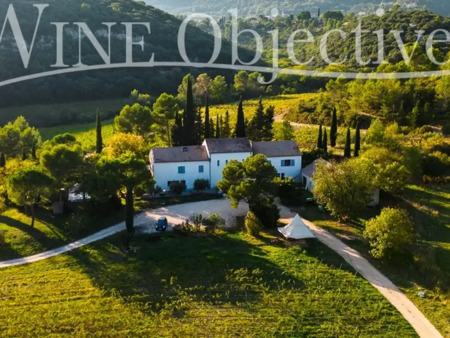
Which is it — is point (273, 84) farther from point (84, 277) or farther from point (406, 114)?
point (84, 277)

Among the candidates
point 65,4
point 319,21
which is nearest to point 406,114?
point 65,4

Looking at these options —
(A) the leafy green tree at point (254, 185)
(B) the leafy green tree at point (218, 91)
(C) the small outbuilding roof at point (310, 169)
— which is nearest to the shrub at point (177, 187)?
(A) the leafy green tree at point (254, 185)

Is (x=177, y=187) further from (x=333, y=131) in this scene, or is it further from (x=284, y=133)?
(x=333, y=131)

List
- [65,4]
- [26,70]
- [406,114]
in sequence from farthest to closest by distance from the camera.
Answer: [65,4] < [26,70] < [406,114]

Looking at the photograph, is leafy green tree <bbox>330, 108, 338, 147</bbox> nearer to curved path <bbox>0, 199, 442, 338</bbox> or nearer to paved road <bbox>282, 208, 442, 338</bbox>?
curved path <bbox>0, 199, 442, 338</bbox>

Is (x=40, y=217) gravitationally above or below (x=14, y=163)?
below
